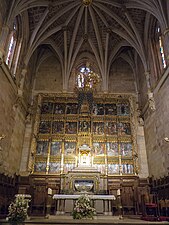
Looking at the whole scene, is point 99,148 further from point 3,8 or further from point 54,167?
point 3,8

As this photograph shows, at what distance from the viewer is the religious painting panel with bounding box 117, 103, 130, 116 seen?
1732 centimetres

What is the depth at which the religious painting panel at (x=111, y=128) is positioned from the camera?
16.6 metres

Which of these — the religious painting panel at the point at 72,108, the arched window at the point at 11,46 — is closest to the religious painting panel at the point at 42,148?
the religious painting panel at the point at 72,108

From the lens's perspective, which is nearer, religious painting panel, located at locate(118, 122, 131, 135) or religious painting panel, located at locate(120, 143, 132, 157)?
religious painting panel, located at locate(120, 143, 132, 157)

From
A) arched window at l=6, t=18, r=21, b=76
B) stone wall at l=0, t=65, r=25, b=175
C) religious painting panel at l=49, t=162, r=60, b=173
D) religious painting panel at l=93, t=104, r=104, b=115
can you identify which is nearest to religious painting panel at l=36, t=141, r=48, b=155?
religious painting panel at l=49, t=162, r=60, b=173

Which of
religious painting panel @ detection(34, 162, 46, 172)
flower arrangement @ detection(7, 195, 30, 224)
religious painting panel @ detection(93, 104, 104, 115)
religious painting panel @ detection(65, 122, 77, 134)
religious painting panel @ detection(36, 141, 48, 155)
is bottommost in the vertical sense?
flower arrangement @ detection(7, 195, 30, 224)

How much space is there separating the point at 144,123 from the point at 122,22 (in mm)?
8326

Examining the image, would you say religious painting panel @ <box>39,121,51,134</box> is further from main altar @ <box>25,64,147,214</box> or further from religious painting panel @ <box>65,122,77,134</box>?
religious painting panel @ <box>65,122,77,134</box>

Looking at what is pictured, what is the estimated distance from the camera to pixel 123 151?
15938mm

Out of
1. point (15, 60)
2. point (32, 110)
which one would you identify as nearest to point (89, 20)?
point (15, 60)

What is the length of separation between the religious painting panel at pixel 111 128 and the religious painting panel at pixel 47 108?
4847 millimetres

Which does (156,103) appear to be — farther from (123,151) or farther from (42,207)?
(42,207)

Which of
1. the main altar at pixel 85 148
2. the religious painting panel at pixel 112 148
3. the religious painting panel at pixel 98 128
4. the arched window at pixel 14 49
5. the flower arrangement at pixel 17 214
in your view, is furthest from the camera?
the religious painting panel at pixel 98 128

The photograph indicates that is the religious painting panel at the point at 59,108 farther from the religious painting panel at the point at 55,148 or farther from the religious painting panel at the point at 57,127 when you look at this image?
the religious painting panel at the point at 55,148
